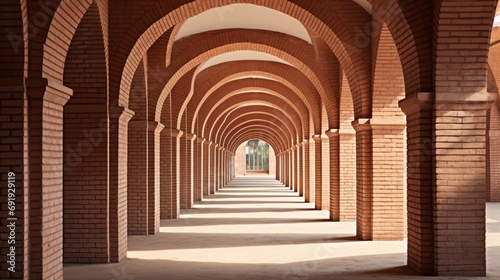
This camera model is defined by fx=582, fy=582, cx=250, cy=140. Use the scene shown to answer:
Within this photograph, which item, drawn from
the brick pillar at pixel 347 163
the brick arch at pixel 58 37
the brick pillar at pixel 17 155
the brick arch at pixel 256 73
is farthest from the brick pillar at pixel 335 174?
the brick pillar at pixel 17 155

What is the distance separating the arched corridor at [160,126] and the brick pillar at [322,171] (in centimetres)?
289

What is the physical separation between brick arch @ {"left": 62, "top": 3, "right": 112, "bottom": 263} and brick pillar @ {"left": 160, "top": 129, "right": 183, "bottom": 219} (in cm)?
634

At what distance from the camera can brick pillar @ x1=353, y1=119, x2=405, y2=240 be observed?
10.9m

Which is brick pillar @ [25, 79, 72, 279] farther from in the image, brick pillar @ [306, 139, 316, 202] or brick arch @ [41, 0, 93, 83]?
brick pillar @ [306, 139, 316, 202]

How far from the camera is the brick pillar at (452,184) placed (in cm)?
751

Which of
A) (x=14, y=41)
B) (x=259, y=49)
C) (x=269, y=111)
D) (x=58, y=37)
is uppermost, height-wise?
(x=259, y=49)

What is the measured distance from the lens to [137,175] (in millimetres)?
12180

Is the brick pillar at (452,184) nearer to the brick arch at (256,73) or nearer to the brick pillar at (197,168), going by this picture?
the brick arch at (256,73)

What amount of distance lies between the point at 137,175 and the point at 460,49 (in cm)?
716

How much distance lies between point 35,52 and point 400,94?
A: 6962 millimetres

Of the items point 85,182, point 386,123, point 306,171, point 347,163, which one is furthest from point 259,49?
point 306,171

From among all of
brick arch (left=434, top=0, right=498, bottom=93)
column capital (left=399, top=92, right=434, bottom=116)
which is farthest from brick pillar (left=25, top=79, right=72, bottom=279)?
brick arch (left=434, top=0, right=498, bottom=93)

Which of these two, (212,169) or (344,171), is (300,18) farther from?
(212,169)

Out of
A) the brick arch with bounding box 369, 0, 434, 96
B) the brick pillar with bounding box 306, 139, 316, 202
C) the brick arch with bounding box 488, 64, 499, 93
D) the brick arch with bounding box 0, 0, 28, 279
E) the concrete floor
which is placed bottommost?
the concrete floor
